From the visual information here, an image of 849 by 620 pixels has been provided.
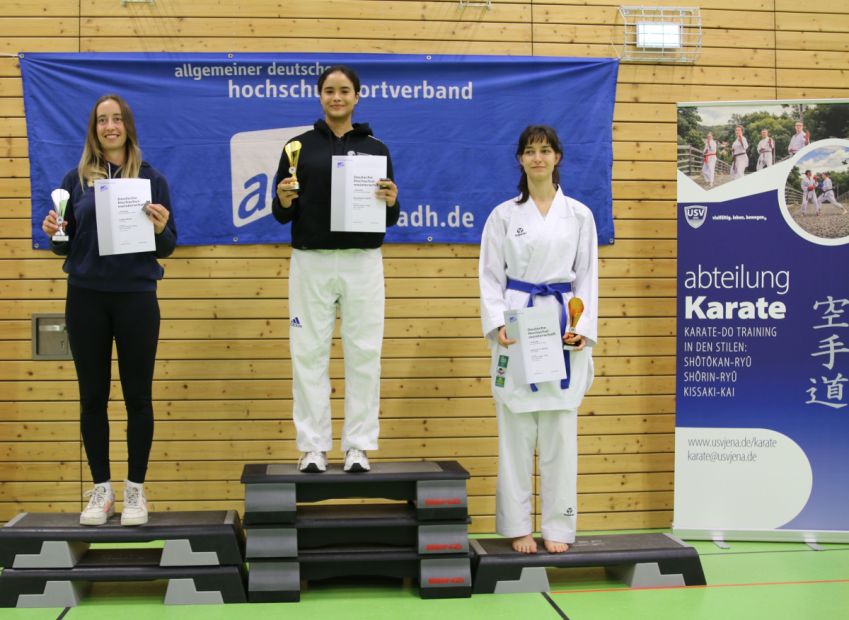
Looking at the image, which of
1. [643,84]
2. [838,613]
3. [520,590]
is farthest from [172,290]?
[838,613]

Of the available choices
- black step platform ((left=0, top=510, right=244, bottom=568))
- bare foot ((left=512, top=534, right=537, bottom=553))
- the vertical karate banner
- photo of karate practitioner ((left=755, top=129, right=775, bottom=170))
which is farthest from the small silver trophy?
photo of karate practitioner ((left=755, top=129, right=775, bottom=170))

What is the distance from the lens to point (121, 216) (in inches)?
128

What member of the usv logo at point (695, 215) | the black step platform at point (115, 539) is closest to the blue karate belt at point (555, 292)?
the usv logo at point (695, 215)

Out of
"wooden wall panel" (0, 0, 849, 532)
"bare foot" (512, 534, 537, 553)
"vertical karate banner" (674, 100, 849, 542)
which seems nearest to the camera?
"bare foot" (512, 534, 537, 553)

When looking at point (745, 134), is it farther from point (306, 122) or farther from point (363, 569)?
point (363, 569)

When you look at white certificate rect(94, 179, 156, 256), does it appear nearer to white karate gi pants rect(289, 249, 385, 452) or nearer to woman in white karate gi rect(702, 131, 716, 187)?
white karate gi pants rect(289, 249, 385, 452)

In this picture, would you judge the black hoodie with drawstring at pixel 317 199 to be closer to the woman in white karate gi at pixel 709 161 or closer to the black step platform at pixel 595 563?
the black step platform at pixel 595 563

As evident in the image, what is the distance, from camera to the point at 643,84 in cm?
454

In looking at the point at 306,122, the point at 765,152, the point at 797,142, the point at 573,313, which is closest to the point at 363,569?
the point at 573,313

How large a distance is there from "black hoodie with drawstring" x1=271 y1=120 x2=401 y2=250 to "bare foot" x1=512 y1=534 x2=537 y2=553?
1.41 meters

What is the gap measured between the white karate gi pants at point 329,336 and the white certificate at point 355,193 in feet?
0.48

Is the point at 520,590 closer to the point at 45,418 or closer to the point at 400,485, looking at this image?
the point at 400,485

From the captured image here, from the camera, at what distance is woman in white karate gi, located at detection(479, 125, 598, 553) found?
3545mm

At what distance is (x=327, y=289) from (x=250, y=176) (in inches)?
44.5
